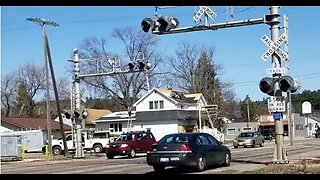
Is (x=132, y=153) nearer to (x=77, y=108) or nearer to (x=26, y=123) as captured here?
(x=77, y=108)

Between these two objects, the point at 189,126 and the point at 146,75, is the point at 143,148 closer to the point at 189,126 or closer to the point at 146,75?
the point at 189,126

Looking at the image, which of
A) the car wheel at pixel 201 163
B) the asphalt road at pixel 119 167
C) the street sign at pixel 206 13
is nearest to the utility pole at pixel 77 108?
the asphalt road at pixel 119 167

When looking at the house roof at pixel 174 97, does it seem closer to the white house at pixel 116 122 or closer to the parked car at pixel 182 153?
the white house at pixel 116 122

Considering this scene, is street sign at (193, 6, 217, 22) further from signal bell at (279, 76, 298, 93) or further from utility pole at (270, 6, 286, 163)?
signal bell at (279, 76, 298, 93)

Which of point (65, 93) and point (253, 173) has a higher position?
point (65, 93)

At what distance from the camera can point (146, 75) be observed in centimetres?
8194

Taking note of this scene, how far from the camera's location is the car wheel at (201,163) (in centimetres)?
1911

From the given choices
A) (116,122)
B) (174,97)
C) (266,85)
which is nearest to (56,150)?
(174,97)

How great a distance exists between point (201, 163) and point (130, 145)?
15351 millimetres

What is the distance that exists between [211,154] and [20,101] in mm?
83812

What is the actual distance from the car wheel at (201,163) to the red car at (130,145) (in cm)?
1483

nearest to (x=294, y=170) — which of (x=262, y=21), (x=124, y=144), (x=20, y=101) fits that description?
(x=262, y=21)

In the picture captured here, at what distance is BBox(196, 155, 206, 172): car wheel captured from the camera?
19.1 meters

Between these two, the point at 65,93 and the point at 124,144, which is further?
the point at 65,93
